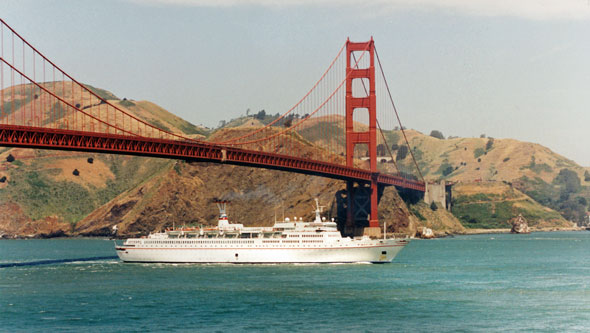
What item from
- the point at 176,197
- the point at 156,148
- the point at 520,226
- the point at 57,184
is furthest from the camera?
the point at 57,184

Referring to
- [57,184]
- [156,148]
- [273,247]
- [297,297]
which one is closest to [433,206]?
[57,184]

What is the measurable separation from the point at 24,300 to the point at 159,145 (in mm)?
36519

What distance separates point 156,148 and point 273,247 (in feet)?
54.5

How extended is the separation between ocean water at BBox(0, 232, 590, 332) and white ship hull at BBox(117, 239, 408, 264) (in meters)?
2.35

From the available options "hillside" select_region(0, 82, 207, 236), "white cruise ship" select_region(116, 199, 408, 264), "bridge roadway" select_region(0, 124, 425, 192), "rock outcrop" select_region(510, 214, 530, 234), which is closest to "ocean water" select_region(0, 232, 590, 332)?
"white cruise ship" select_region(116, 199, 408, 264)

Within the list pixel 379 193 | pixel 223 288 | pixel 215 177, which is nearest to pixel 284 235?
pixel 223 288

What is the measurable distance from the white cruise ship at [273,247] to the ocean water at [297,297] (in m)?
2.56

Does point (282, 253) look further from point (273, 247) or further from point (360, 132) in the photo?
point (360, 132)

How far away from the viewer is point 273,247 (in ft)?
262

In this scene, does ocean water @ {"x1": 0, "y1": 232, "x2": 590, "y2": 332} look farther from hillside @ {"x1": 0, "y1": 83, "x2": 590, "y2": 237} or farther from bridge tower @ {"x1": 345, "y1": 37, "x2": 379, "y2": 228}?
hillside @ {"x1": 0, "y1": 83, "x2": 590, "y2": 237}

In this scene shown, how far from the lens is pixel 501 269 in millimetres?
74312

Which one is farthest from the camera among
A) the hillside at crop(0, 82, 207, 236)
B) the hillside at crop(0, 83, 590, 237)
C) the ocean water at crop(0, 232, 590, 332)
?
the hillside at crop(0, 82, 207, 236)

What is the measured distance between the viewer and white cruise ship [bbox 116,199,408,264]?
79.1m

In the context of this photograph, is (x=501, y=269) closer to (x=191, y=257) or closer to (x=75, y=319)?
(x=191, y=257)
